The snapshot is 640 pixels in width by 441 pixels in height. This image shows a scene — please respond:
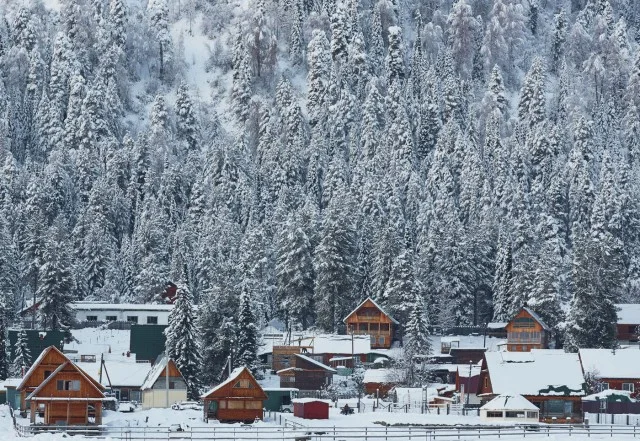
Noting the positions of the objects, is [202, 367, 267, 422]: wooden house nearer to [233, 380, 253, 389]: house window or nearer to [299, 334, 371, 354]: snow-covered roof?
[233, 380, 253, 389]: house window

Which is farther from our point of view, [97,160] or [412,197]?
[97,160]

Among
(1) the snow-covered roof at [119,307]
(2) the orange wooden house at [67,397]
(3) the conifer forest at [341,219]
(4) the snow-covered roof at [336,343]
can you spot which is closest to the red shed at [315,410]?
(2) the orange wooden house at [67,397]

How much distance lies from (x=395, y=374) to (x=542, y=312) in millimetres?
19804

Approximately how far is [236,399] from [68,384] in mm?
12253

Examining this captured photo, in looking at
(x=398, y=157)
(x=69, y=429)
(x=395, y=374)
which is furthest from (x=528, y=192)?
(x=69, y=429)

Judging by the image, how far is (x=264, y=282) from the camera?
494 feet

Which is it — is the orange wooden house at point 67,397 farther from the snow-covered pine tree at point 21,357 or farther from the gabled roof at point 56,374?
the snow-covered pine tree at point 21,357

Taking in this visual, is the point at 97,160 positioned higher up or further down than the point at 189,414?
higher up

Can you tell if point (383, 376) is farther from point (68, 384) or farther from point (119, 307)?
point (68, 384)

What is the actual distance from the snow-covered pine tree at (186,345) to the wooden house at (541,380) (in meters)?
23.0

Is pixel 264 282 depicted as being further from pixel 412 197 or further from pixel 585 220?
pixel 585 220

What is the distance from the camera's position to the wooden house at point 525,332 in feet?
428

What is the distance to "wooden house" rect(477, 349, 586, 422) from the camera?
105688mm

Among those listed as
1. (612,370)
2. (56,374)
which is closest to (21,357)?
(56,374)
